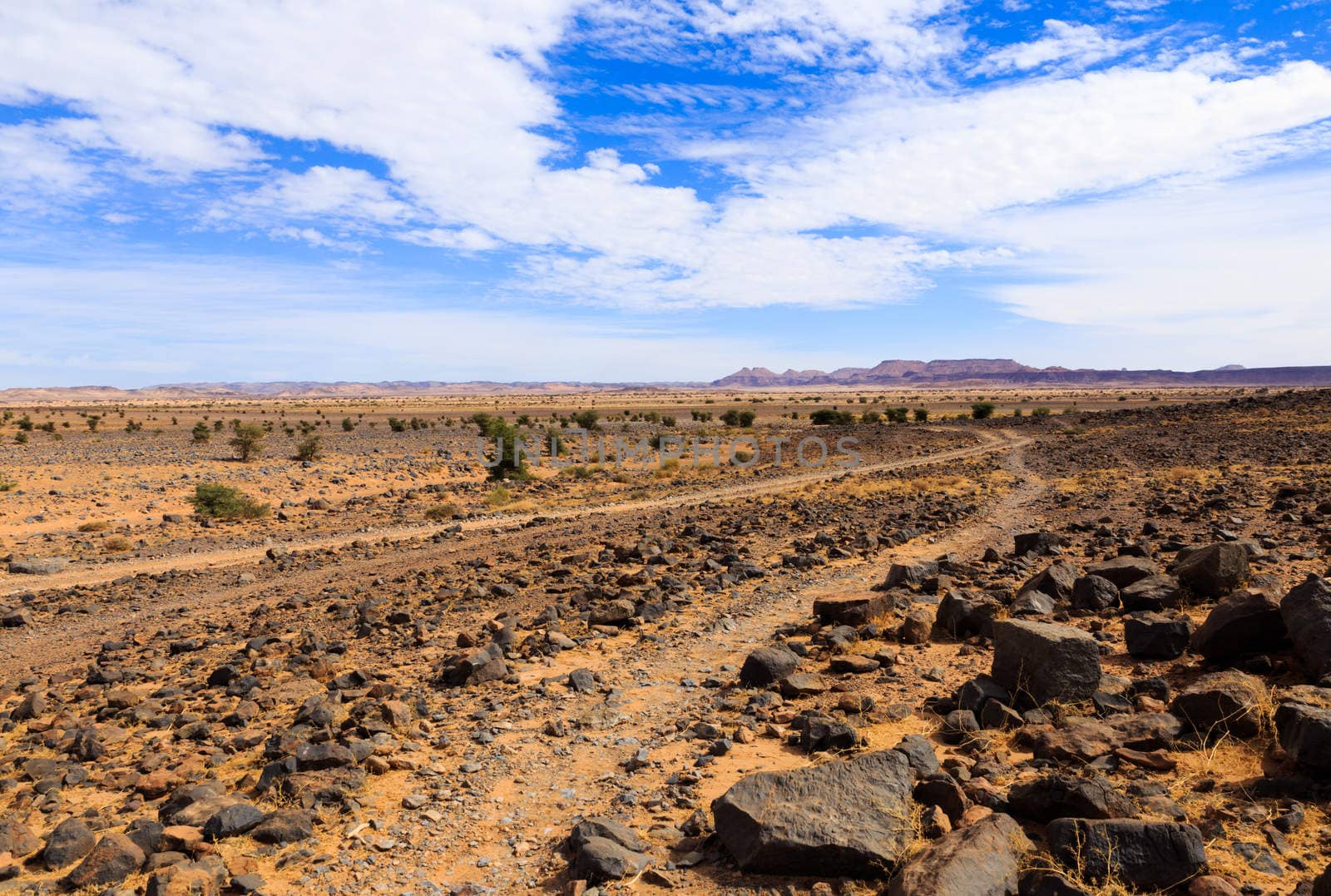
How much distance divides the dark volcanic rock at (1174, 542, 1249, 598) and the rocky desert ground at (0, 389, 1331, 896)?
5cm

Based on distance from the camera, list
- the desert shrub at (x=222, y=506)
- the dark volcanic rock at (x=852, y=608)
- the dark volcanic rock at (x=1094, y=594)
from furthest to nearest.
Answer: the desert shrub at (x=222, y=506) → the dark volcanic rock at (x=852, y=608) → the dark volcanic rock at (x=1094, y=594)

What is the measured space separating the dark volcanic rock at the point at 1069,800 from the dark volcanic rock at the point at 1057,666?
1818 mm

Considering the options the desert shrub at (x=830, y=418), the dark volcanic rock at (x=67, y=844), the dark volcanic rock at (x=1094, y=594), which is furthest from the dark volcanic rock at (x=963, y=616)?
the desert shrub at (x=830, y=418)

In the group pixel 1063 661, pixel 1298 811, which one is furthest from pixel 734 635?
pixel 1298 811

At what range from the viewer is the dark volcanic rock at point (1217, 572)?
9969 millimetres

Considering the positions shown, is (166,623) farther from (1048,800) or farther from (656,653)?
(1048,800)

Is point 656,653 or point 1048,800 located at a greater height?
point 1048,800

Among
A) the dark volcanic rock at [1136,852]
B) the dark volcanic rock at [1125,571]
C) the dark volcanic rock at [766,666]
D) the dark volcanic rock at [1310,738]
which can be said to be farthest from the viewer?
the dark volcanic rock at [1125,571]

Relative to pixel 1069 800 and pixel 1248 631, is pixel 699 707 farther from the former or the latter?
pixel 1248 631

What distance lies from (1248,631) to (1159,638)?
0.83 meters

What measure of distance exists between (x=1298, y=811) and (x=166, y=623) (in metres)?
15.3

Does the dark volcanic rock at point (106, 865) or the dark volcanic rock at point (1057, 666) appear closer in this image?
the dark volcanic rock at point (106, 865)

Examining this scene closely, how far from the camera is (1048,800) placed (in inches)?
206

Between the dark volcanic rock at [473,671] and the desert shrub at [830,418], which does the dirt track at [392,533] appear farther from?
the desert shrub at [830,418]
